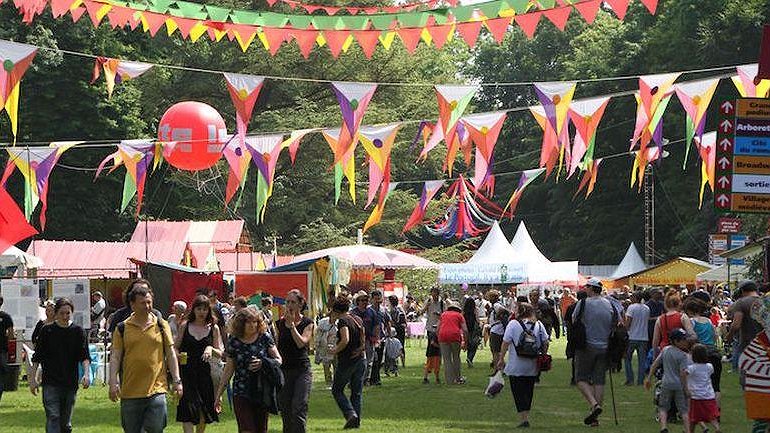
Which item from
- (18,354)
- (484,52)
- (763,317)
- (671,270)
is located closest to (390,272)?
(671,270)

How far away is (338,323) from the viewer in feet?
52.5

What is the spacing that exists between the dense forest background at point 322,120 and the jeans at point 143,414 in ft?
94.2

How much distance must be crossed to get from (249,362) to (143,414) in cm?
128

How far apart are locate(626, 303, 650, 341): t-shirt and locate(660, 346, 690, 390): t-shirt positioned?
8.19m

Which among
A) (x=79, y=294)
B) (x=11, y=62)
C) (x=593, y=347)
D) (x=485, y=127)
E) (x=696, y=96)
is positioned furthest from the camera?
(x=485, y=127)

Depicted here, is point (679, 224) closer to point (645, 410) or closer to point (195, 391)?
point (645, 410)

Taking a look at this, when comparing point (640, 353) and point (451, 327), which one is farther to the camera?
point (451, 327)

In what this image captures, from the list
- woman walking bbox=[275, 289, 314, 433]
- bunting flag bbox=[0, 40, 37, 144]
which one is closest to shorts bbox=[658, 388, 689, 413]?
woman walking bbox=[275, 289, 314, 433]

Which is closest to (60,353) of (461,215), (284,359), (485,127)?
(284,359)

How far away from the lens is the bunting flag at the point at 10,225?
23578mm

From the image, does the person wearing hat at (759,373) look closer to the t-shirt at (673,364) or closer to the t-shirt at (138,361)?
the t-shirt at (673,364)

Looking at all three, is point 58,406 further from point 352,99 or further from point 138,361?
point 352,99

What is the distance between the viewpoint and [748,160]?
15.0m

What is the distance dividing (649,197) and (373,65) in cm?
1270
